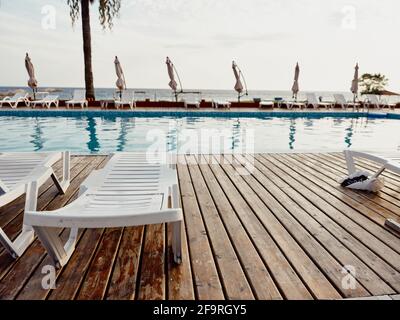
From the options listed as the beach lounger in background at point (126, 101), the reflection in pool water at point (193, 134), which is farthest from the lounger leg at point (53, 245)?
the beach lounger in background at point (126, 101)

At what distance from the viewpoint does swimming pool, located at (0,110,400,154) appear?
Result: 722 centimetres

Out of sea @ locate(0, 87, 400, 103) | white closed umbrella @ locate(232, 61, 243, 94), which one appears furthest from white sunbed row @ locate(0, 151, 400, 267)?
sea @ locate(0, 87, 400, 103)

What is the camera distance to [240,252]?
6.40 feet

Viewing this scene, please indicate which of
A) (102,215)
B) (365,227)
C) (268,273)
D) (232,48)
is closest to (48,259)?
(102,215)

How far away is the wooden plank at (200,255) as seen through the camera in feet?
5.14

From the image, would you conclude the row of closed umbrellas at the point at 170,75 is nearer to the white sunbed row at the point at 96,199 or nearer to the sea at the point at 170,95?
the sea at the point at 170,95

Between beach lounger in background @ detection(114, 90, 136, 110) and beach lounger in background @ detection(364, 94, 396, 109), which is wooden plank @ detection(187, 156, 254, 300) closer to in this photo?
beach lounger in background @ detection(114, 90, 136, 110)

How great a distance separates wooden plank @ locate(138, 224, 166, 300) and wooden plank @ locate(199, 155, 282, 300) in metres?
0.46

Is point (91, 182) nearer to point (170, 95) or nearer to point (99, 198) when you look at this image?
point (99, 198)

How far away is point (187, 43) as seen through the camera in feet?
106

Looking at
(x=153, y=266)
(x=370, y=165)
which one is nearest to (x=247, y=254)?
(x=153, y=266)

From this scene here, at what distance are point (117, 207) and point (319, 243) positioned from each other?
4.32 ft

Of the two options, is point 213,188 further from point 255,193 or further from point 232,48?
point 232,48
